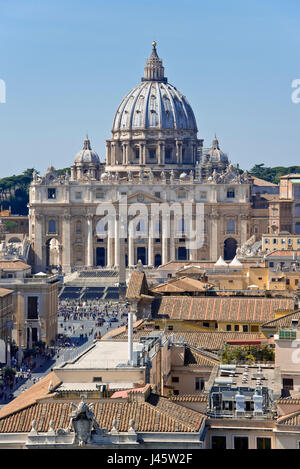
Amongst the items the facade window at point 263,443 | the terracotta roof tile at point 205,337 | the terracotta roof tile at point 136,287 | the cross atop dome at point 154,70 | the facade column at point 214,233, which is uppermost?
the cross atop dome at point 154,70

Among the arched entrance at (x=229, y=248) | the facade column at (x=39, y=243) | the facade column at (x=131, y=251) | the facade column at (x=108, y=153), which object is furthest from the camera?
the facade column at (x=108, y=153)

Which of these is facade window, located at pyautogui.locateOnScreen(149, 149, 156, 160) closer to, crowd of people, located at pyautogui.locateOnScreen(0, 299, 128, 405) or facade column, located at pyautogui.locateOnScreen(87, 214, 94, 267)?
facade column, located at pyautogui.locateOnScreen(87, 214, 94, 267)

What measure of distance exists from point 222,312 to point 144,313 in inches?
95.9

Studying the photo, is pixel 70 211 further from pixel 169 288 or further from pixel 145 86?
pixel 169 288

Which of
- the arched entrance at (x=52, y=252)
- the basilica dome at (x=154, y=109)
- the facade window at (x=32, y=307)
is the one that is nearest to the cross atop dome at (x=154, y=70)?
the basilica dome at (x=154, y=109)

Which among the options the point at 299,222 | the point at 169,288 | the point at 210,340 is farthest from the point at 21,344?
the point at 299,222

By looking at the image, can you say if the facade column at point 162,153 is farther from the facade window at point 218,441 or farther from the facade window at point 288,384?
the facade window at point 218,441

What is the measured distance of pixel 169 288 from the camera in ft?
174

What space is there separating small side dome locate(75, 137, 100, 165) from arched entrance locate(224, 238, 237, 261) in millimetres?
25788

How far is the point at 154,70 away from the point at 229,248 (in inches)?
1531

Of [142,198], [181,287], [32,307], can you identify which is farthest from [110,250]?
[181,287]

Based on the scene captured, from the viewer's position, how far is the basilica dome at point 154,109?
177875mm

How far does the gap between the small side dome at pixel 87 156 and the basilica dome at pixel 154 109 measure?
4.83m

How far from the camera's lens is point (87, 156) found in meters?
175
